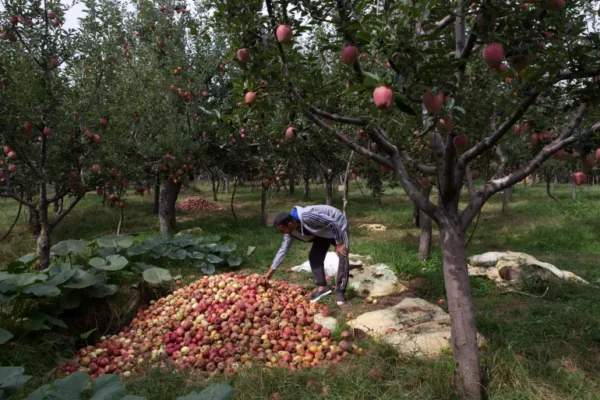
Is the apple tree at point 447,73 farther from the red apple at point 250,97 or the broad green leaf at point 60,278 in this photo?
the broad green leaf at point 60,278

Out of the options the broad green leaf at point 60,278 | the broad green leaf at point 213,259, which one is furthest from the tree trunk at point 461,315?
the broad green leaf at point 213,259

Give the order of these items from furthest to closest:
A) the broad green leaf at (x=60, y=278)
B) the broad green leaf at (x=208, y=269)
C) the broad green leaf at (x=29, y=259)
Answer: the broad green leaf at (x=208, y=269)
the broad green leaf at (x=29, y=259)
the broad green leaf at (x=60, y=278)

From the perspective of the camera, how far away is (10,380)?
2.82 metres

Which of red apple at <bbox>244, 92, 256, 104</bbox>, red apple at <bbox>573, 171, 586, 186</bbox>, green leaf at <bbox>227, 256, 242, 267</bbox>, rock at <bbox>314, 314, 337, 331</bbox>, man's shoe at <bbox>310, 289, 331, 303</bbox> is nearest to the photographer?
red apple at <bbox>573, 171, 586, 186</bbox>

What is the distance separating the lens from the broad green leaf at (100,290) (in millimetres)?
4930

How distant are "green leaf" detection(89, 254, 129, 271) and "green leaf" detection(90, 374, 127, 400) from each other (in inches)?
106

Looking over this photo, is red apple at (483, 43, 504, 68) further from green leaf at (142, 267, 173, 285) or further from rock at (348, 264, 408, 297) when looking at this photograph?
green leaf at (142, 267, 173, 285)

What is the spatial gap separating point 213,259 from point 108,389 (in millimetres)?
4690

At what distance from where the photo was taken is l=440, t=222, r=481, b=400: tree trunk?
318 centimetres

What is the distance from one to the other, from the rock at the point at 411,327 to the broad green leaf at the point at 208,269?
3054 millimetres

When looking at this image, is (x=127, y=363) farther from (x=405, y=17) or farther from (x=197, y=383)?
(x=405, y=17)

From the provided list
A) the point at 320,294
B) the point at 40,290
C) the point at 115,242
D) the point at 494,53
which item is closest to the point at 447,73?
the point at 494,53

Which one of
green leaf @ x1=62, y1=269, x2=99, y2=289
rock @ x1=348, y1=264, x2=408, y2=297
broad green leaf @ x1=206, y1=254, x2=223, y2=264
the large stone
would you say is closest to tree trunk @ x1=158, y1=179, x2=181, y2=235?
broad green leaf @ x1=206, y1=254, x2=223, y2=264

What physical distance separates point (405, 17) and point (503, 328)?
3.57 meters
